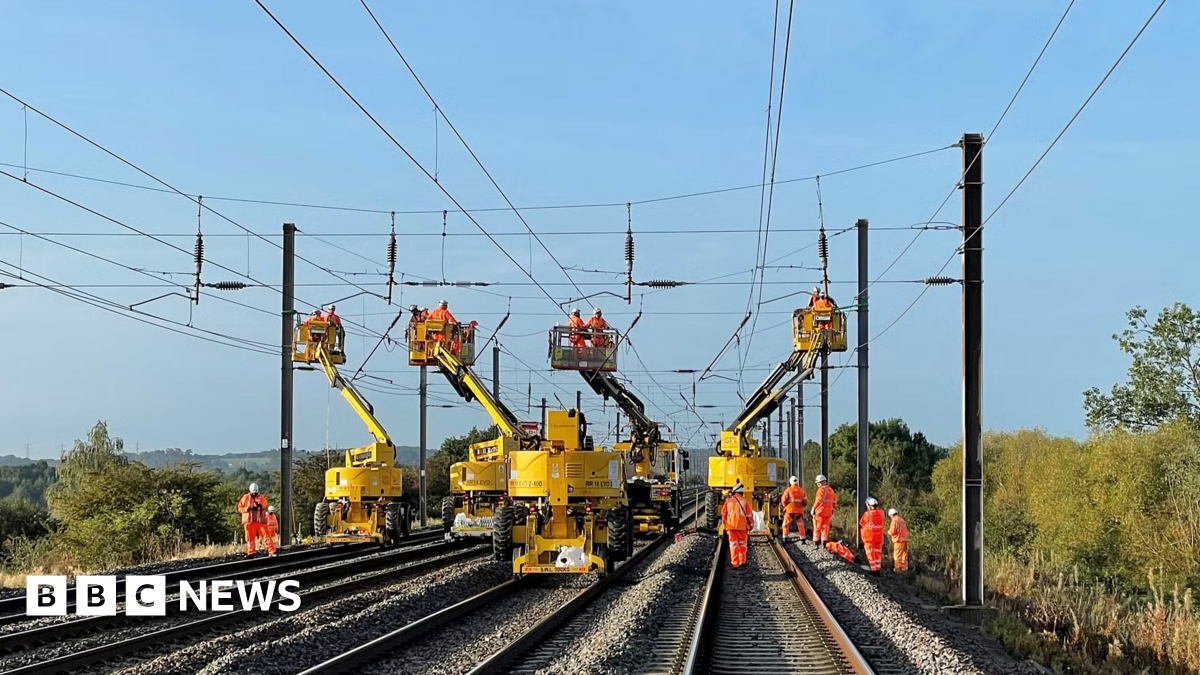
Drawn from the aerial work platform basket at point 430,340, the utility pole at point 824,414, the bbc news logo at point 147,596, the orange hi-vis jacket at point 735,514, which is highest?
the aerial work platform basket at point 430,340

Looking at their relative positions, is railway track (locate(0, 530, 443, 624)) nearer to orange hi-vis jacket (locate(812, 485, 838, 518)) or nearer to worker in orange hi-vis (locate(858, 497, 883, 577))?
orange hi-vis jacket (locate(812, 485, 838, 518))

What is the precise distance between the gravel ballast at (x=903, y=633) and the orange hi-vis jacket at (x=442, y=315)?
44.5ft

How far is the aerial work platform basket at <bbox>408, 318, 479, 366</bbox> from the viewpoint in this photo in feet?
109

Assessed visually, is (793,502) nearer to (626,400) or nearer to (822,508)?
(822,508)

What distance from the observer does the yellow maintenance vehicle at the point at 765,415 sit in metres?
36.3

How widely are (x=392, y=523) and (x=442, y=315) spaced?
6525 millimetres

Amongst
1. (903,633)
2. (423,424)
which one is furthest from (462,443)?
(903,633)

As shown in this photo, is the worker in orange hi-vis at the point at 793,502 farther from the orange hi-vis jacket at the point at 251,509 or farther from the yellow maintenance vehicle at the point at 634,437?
the orange hi-vis jacket at the point at 251,509

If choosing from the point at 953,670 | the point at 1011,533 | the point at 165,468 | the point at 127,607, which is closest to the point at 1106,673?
the point at 953,670

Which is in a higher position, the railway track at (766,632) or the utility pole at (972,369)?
the utility pole at (972,369)

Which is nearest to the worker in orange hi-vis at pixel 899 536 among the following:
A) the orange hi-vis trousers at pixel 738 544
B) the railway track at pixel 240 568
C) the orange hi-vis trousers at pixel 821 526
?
the orange hi-vis trousers at pixel 738 544

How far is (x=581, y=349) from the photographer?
33750 millimetres

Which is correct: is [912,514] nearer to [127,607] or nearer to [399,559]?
[399,559]

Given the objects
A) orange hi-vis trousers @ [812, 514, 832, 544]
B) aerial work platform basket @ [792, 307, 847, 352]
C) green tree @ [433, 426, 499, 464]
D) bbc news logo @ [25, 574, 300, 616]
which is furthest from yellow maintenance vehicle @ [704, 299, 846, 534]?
green tree @ [433, 426, 499, 464]
